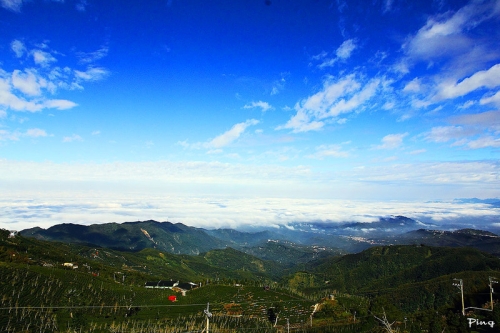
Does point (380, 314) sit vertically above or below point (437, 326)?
below

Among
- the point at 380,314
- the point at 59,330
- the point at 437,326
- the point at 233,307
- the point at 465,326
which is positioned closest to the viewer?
the point at 465,326

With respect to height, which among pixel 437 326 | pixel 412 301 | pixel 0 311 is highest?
pixel 437 326

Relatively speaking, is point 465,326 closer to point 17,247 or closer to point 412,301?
point 412,301

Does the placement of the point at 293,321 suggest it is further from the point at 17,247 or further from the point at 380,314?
the point at 17,247

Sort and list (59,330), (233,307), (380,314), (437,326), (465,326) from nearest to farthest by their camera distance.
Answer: (465,326) < (437,326) < (59,330) < (380,314) < (233,307)

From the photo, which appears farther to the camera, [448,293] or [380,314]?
[448,293]

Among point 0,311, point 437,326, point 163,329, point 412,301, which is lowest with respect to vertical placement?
point 412,301

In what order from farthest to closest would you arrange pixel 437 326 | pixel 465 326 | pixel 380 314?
1. pixel 380 314
2. pixel 437 326
3. pixel 465 326

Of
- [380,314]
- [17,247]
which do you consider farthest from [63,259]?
[380,314]

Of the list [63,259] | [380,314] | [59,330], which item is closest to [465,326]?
[380,314]
